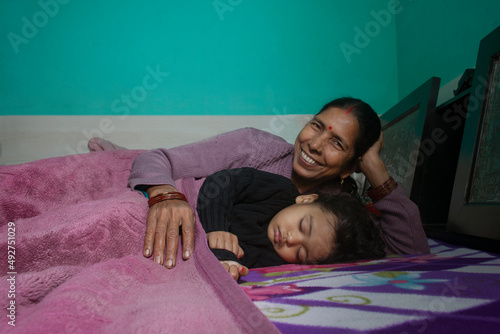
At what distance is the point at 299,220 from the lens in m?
0.98

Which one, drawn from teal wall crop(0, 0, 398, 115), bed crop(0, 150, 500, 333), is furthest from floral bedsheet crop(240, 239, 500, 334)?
teal wall crop(0, 0, 398, 115)

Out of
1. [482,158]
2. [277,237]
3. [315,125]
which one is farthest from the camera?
[315,125]

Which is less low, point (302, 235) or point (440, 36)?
point (440, 36)

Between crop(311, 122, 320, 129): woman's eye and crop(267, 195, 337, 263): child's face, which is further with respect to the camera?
crop(311, 122, 320, 129): woman's eye

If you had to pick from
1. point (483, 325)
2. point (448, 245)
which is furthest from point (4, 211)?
point (448, 245)

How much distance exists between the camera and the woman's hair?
4.27 ft

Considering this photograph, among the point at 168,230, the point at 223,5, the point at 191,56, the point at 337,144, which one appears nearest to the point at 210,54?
the point at 191,56

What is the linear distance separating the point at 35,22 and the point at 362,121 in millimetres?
2041

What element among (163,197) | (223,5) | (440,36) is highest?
(223,5)

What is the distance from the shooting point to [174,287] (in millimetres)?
557

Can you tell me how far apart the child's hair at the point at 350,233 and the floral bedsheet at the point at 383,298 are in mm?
161

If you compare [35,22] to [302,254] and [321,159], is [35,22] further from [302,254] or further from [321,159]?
[302,254]

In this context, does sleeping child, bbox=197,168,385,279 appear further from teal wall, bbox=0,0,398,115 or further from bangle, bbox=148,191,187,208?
teal wall, bbox=0,0,398,115

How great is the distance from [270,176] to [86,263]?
2.08 feet
